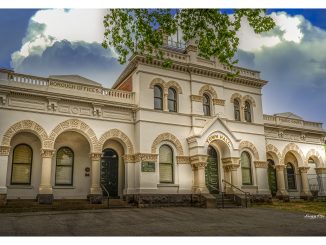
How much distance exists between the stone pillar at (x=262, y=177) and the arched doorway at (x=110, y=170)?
8.88 m

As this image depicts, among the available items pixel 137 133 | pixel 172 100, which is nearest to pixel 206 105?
pixel 172 100

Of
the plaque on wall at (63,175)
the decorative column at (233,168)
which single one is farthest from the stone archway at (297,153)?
the plaque on wall at (63,175)

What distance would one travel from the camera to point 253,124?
21.5 m

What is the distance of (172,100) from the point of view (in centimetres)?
1938

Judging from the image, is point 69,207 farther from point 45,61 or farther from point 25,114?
point 45,61

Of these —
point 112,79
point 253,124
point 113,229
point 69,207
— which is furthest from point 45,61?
point 113,229

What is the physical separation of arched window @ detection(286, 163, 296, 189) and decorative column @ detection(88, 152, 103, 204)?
14854mm

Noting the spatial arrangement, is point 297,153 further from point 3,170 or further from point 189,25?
point 3,170

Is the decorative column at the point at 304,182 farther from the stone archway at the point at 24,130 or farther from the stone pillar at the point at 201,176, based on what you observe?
the stone archway at the point at 24,130

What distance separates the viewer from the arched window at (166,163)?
18.1m

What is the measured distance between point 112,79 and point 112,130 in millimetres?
7933

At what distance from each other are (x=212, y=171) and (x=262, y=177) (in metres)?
3.67

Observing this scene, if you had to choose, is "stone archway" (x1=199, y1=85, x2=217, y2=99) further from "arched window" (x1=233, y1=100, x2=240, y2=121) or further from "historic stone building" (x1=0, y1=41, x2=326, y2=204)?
"arched window" (x1=233, y1=100, x2=240, y2=121)

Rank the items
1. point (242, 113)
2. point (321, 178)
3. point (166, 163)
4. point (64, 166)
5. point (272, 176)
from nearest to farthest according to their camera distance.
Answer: point (64, 166), point (166, 163), point (242, 113), point (272, 176), point (321, 178)
